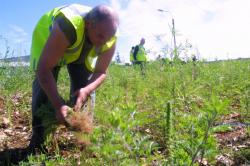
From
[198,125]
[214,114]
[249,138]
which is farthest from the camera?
[249,138]

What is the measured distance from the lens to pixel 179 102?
3.75m

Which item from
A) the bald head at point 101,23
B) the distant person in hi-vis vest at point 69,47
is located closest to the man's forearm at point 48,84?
the distant person in hi-vis vest at point 69,47

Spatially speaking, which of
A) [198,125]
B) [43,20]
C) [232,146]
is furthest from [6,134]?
[198,125]

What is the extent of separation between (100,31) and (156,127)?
3.38 feet

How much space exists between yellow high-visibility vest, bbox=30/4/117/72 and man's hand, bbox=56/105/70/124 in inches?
20.9

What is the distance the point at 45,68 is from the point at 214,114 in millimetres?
1681

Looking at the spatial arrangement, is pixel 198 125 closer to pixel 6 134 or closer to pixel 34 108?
pixel 34 108

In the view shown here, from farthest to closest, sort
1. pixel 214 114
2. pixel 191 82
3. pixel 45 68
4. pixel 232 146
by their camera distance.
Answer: pixel 191 82, pixel 232 146, pixel 45 68, pixel 214 114

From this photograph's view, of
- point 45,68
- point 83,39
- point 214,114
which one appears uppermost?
point 83,39

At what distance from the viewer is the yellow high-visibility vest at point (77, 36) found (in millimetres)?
3180

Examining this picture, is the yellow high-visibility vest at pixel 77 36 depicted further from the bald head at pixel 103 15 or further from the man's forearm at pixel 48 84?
the man's forearm at pixel 48 84

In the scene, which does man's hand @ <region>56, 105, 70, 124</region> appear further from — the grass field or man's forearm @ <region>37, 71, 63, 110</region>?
the grass field

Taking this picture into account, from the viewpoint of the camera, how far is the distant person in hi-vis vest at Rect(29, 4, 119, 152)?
10.1ft

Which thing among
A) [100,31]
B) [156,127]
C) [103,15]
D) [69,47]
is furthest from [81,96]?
[156,127]
